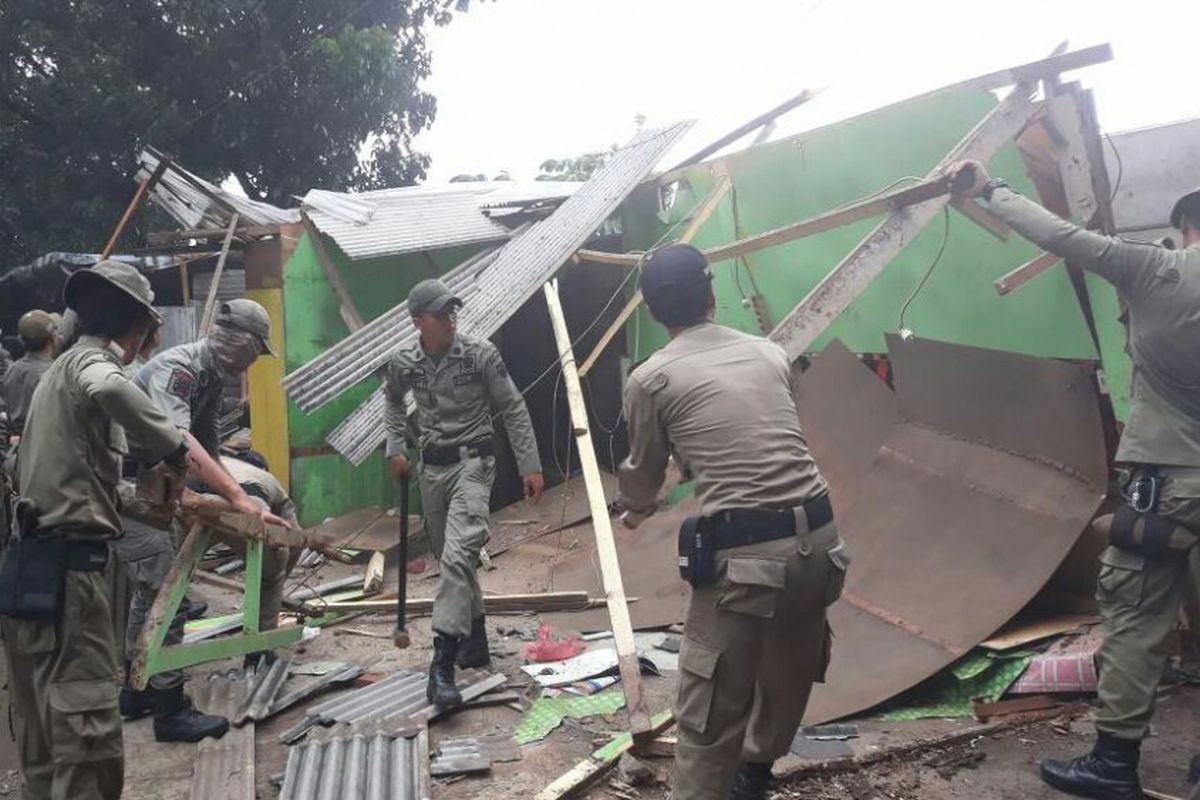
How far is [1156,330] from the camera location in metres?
3.10

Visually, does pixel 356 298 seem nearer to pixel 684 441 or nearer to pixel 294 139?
pixel 684 441

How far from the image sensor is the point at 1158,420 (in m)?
3.13

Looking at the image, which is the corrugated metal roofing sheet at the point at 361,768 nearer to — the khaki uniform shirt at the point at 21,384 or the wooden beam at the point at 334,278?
the khaki uniform shirt at the point at 21,384

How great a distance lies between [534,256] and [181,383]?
10.6 feet

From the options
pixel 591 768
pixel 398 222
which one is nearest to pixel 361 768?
pixel 591 768

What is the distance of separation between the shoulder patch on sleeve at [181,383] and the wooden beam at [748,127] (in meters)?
4.25

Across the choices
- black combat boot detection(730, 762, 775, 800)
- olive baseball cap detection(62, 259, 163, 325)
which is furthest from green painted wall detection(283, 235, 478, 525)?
black combat boot detection(730, 762, 775, 800)

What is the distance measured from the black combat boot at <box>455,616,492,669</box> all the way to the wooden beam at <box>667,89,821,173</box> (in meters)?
4.09

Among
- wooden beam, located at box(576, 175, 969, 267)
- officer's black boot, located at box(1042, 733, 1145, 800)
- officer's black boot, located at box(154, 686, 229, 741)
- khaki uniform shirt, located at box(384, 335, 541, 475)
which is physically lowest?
officer's black boot, located at box(1042, 733, 1145, 800)

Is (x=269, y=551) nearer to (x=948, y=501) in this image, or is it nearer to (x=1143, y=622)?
(x=948, y=501)

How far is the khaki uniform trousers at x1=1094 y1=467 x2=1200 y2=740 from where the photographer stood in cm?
300

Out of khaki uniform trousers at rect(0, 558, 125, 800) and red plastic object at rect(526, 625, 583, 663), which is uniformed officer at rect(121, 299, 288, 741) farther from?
red plastic object at rect(526, 625, 583, 663)

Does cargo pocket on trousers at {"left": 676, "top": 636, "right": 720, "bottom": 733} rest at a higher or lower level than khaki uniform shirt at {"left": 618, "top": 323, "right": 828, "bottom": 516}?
lower

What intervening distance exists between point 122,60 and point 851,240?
12.5m
